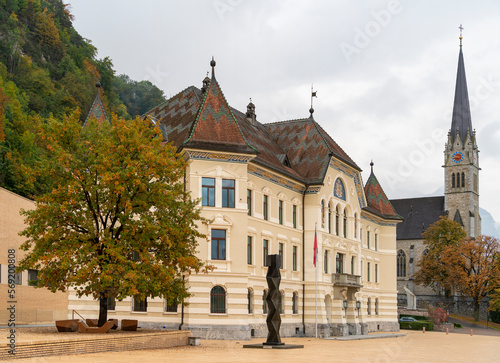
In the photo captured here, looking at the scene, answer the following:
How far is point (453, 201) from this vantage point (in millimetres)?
119875

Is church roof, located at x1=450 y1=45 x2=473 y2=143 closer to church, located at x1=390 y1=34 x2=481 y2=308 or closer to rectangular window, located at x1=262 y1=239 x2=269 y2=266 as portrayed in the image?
church, located at x1=390 y1=34 x2=481 y2=308

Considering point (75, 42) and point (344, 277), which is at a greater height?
point (75, 42)

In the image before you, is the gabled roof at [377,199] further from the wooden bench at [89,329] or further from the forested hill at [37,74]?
the wooden bench at [89,329]

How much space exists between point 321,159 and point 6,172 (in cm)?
3169

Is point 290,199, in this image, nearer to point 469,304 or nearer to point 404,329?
point 404,329

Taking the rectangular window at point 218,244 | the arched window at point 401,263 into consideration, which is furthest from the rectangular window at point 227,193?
the arched window at point 401,263

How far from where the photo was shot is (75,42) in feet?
392

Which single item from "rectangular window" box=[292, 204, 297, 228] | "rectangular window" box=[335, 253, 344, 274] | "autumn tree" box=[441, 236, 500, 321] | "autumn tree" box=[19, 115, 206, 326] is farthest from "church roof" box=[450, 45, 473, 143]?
"autumn tree" box=[19, 115, 206, 326]

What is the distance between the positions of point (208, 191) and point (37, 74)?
58426 millimetres

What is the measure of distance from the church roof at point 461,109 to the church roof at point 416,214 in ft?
42.6

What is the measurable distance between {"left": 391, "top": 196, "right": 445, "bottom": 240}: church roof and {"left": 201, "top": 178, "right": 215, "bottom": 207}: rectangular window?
79451 mm

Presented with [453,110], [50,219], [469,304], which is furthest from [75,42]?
[50,219]

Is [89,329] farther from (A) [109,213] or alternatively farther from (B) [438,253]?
(B) [438,253]

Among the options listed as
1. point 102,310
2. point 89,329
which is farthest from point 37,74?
point 89,329
